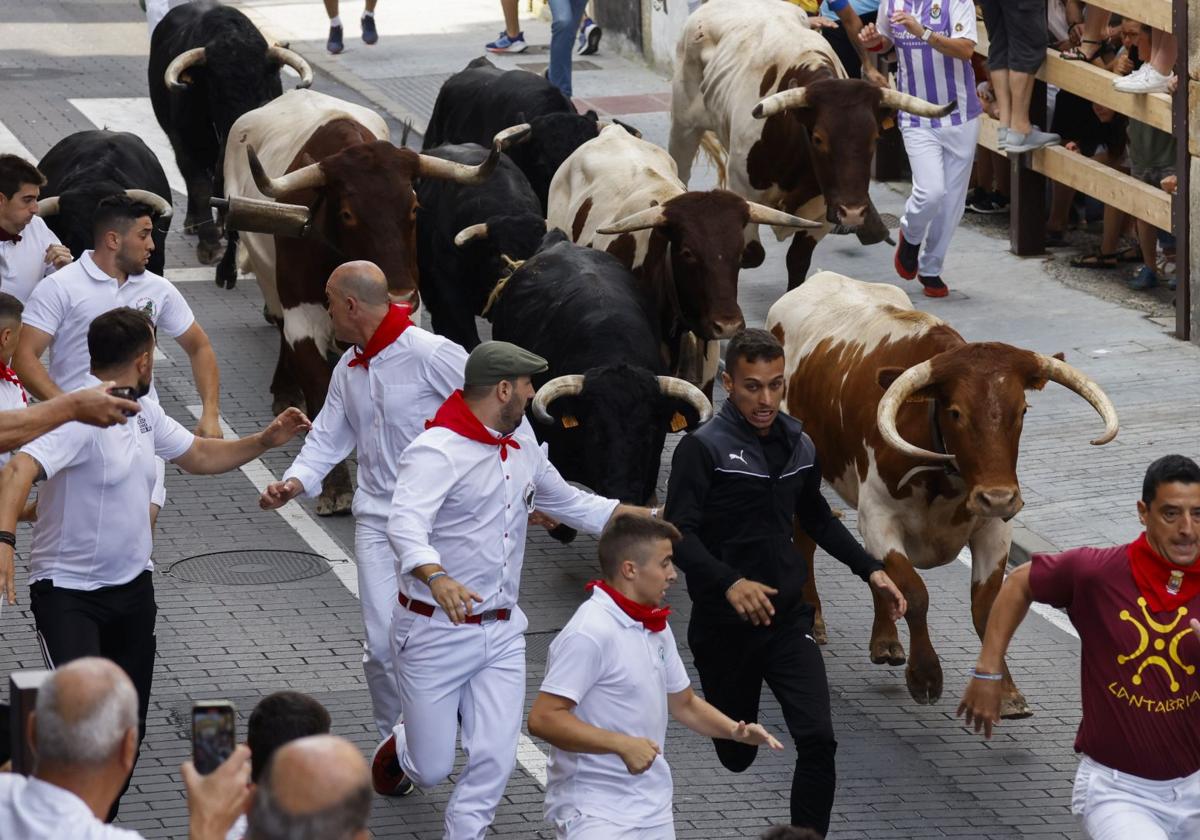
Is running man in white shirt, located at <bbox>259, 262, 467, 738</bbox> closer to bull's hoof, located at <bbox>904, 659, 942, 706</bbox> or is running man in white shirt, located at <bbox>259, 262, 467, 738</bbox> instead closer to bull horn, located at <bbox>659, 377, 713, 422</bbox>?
bull horn, located at <bbox>659, 377, 713, 422</bbox>

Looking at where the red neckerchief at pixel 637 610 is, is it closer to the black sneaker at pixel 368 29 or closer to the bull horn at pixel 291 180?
the bull horn at pixel 291 180

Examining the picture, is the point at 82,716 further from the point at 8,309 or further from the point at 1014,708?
the point at 1014,708

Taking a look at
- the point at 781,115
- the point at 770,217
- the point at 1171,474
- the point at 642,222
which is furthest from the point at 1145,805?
the point at 781,115

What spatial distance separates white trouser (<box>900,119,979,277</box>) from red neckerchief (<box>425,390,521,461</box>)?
8401 millimetres

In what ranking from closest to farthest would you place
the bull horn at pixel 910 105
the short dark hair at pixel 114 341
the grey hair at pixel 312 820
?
the grey hair at pixel 312 820 < the short dark hair at pixel 114 341 < the bull horn at pixel 910 105

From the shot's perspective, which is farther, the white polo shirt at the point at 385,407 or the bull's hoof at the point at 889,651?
the bull's hoof at the point at 889,651

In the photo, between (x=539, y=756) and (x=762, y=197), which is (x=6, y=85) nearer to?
(x=762, y=197)

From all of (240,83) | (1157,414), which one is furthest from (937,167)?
(240,83)

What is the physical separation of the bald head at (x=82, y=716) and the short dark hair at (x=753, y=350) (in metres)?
3.82

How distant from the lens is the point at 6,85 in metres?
22.6

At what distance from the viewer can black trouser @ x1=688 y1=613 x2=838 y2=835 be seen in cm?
811

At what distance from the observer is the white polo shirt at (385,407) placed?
8961mm

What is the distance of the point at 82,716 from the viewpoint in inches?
193

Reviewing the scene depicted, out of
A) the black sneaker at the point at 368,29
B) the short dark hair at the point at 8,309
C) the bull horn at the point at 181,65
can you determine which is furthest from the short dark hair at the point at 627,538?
the black sneaker at the point at 368,29
